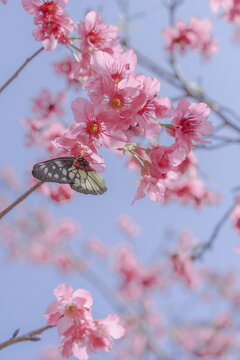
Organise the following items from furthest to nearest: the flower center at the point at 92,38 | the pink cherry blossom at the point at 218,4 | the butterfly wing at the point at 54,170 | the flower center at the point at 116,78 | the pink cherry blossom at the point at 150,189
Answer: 1. the pink cherry blossom at the point at 218,4
2. the flower center at the point at 92,38
3. the pink cherry blossom at the point at 150,189
4. the flower center at the point at 116,78
5. the butterfly wing at the point at 54,170

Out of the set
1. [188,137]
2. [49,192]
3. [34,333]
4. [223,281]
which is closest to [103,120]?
[188,137]

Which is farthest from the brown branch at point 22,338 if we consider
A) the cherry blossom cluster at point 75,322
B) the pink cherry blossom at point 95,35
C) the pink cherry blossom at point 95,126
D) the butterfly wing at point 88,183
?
the pink cherry blossom at point 95,35

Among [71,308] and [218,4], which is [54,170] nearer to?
[71,308]

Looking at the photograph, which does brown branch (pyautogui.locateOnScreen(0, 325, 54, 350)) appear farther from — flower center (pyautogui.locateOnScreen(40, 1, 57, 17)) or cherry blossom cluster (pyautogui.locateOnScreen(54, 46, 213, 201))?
flower center (pyautogui.locateOnScreen(40, 1, 57, 17))

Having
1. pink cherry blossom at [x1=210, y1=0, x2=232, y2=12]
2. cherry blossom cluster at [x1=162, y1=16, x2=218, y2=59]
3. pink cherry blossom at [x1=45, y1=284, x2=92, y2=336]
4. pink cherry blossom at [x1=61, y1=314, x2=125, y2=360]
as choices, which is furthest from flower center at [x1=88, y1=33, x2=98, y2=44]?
pink cherry blossom at [x1=210, y1=0, x2=232, y2=12]

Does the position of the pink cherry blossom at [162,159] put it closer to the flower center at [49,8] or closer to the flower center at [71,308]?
the flower center at [71,308]

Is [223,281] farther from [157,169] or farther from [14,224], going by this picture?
[157,169]

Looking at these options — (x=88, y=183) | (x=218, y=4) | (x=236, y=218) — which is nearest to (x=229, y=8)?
(x=218, y=4)
